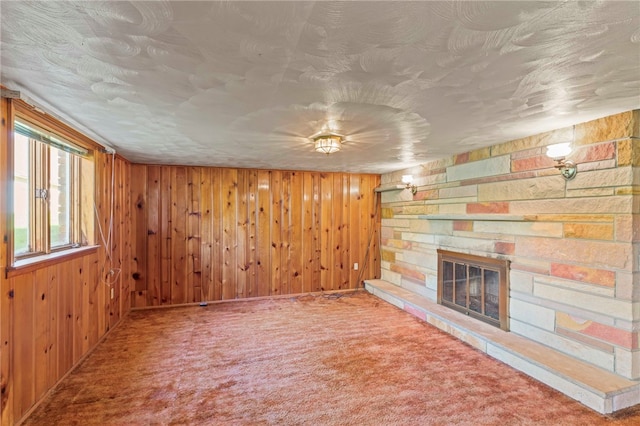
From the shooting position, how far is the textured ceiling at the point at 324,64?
3.78ft

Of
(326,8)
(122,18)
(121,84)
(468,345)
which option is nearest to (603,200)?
(468,345)

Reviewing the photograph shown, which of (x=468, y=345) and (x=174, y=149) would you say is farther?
(x=174, y=149)

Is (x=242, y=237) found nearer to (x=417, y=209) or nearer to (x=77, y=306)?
(x=77, y=306)

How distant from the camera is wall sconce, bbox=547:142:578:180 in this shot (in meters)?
2.48

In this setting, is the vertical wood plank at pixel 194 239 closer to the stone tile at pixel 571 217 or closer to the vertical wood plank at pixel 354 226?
the vertical wood plank at pixel 354 226

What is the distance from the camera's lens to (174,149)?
358cm

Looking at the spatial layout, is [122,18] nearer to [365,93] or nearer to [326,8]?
[326,8]

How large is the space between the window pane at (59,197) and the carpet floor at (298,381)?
1210 millimetres

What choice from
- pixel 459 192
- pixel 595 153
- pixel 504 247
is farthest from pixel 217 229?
pixel 595 153

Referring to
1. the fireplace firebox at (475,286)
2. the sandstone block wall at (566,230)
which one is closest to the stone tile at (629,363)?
the sandstone block wall at (566,230)

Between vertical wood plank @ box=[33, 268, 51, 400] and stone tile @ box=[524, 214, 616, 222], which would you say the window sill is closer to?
vertical wood plank @ box=[33, 268, 51, 400]

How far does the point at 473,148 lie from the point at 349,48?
2652 millimetres

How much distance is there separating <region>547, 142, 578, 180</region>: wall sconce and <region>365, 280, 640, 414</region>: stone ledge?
60.5 inches

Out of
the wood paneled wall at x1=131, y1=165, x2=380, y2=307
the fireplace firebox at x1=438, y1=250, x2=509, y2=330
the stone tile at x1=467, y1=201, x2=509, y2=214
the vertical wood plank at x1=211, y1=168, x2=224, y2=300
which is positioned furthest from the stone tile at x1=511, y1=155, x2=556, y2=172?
the vertical wood plank at x1=211, y1=168, x2=224, y2=300
